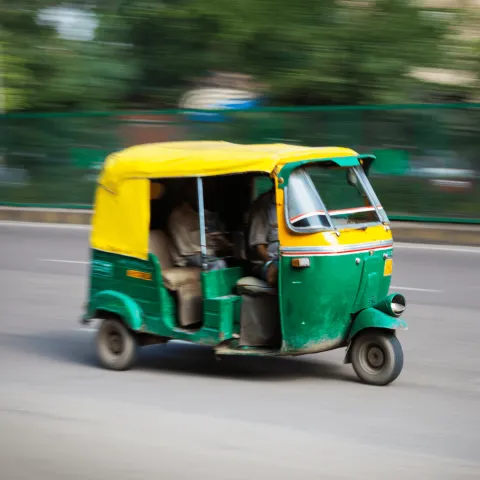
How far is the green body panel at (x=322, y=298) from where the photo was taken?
7457mm

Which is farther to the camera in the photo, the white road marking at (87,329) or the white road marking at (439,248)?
the white road marking at (439,248)

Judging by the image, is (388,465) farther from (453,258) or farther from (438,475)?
(453,258)

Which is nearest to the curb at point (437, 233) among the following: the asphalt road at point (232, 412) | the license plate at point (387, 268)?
the asphalt road at point (232, 412)

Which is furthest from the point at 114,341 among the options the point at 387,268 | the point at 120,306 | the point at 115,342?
the point at 387,268

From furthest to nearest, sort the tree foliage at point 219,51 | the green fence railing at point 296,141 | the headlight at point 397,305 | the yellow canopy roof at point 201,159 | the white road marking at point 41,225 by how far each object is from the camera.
A: the tree foliage at point 219,51
the white road marking at point 41,225
the green fence railing at point 296,141
the headlight at point 397,305
the yellow canopy roof at point 201,159

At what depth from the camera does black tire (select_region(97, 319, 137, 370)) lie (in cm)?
838

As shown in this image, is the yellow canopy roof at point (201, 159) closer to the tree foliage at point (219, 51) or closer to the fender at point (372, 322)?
the fender at point (372, 322)

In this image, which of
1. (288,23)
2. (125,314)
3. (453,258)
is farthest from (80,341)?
(288,23)

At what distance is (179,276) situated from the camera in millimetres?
8180

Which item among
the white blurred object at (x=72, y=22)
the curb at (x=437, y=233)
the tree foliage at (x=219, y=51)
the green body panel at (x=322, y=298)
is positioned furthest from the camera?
the white blurred object at (x=72, y=22)

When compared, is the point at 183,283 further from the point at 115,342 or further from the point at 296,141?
the point at 296,141

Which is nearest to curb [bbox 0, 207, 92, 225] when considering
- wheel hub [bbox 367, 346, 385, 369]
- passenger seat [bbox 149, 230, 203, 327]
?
passenger seat [bbox 149, 230, 203, 327]

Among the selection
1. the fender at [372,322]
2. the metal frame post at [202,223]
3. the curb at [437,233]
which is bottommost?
the curb at [437,233]

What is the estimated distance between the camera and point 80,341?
9.92 metres
